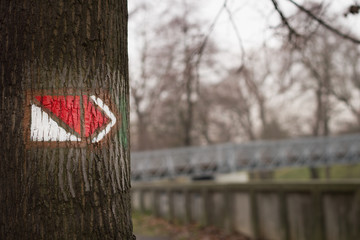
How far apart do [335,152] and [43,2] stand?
26.6m

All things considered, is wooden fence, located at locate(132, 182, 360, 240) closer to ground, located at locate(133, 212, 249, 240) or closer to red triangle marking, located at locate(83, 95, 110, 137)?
ground, located at locate(133, 212, 249, 240)

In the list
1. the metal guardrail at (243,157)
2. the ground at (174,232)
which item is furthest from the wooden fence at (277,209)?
the metal guardrail at (243,157)

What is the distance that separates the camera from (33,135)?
70.8 inches

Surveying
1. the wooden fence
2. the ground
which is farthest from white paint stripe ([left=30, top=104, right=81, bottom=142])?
the ground

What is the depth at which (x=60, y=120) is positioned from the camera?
183cm

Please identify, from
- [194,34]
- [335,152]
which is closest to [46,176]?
[194,34]

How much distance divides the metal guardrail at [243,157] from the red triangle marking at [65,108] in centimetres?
1964

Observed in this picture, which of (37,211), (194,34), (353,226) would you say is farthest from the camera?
(353,226)

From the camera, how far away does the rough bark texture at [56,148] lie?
5.74 ft

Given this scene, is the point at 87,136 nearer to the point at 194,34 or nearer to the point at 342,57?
the point at 194,34

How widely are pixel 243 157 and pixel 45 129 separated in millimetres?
21755

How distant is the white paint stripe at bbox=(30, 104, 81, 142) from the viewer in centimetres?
180

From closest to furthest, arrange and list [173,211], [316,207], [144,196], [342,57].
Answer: [316,207]
[173,211]
[144,196]
[342,57]

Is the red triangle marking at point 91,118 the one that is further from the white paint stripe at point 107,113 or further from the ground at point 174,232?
the ground at point 174,232
